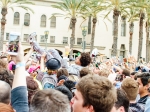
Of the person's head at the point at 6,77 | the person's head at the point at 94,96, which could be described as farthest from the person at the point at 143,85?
the person's head at the point at 94,96

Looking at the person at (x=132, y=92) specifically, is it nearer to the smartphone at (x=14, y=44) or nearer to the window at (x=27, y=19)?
the smartphone at (x=14, y=44)

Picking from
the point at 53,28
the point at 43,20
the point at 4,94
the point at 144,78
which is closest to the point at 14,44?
the point at 4,94

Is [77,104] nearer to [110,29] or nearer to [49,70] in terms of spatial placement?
[49,70]

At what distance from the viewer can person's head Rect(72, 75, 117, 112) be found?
2.97m

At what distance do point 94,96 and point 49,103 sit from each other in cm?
47

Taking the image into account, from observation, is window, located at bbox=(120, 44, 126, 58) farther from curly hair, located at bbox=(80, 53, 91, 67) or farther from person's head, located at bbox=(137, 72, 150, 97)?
person's head, located at bbox=(137, 72, 150, 97)

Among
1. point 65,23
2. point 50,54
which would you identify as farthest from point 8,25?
point 50,54

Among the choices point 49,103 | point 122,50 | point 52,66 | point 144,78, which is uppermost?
point 52,66

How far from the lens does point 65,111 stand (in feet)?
9.13

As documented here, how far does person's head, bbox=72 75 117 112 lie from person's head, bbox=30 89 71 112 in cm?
24

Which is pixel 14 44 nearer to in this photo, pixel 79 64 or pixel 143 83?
pixel 143 83

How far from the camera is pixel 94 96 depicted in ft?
9.74

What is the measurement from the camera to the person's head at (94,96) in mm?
2975

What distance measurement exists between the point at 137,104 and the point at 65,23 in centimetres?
4338
